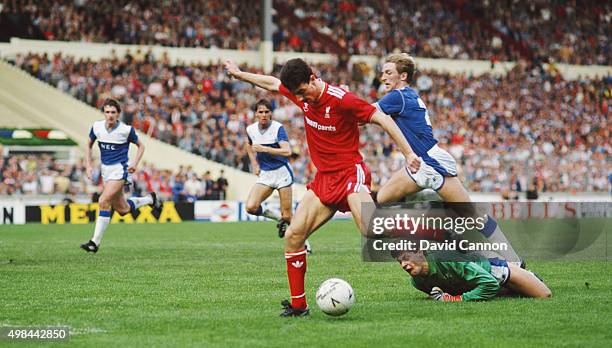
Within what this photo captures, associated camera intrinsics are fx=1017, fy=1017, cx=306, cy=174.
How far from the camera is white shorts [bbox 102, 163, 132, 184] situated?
17016mm

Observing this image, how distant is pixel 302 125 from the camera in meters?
38.1

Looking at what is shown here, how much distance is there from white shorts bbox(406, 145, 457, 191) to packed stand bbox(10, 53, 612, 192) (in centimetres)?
2059

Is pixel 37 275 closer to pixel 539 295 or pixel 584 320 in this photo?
pixel 539 295

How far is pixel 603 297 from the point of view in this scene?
10453 mm

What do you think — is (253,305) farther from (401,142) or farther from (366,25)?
(366,25)

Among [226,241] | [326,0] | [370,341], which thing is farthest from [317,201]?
[326,0]

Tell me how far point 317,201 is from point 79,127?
2718cm

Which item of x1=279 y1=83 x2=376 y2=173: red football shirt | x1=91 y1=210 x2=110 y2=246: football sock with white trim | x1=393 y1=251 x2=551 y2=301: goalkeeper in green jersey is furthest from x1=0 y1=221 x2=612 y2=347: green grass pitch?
x1=279 y1=83 x2=376 y2=173: red football shirt

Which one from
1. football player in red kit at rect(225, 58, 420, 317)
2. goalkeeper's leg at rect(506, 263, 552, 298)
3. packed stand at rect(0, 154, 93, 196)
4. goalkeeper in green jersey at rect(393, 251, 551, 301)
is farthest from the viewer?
packed stand at rect(0, 154, 93, 196)

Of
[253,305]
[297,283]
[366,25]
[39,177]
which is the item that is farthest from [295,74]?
[366,25]

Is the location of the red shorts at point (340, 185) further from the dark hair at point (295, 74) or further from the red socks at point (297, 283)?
the dark hair at point (295, 74)

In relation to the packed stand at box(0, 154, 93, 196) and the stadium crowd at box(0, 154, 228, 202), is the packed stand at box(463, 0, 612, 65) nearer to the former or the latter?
the stadium crowd at box(0, 154, 228, 202)

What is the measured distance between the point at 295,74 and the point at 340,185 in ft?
3.71

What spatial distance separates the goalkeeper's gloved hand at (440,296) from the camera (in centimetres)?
1014
